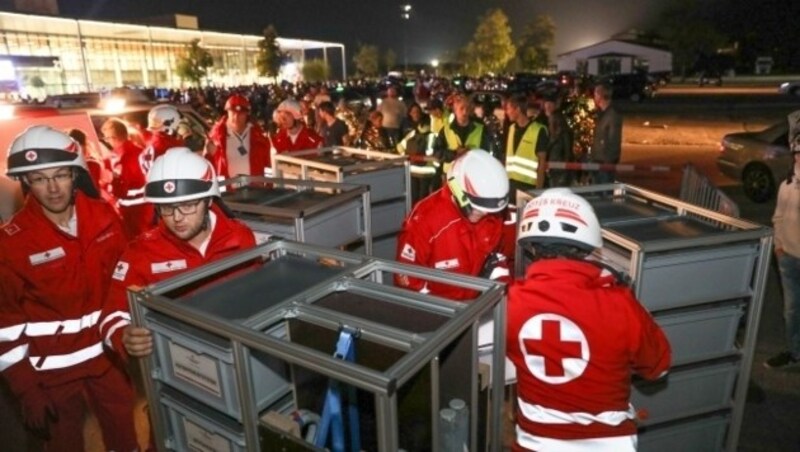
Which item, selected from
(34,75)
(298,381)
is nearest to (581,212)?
(298,381)

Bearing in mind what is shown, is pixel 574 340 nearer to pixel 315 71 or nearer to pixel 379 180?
pixel 379 180

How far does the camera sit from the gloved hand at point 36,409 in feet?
10.3

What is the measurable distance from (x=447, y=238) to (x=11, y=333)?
2.52 metres

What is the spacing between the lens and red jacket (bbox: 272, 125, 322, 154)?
7.94 m

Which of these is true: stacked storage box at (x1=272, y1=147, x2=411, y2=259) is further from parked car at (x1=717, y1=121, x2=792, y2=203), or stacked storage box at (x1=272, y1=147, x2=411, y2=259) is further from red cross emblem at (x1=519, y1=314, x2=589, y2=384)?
parked car at (x1=717, y1=121, x2=792, y2=203)

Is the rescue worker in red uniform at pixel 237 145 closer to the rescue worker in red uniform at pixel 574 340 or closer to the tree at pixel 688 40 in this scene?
the rescue worker in red uniform at pixel 574 340

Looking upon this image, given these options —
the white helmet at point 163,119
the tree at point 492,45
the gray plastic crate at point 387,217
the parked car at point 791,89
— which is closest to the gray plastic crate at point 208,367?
the gray plastic crate at point 387,217

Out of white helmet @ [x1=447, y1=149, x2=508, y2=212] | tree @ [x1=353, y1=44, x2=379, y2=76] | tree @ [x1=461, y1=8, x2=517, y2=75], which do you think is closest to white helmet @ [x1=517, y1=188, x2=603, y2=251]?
white helmet @ [x1=447, y1=149, x2=508, y2=212]

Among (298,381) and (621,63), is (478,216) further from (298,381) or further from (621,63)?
(621,63)

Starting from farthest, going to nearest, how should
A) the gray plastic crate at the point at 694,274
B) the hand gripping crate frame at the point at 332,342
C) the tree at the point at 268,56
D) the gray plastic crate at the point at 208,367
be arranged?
the tree at the point at 268,56, the gray plastic crate at the point at 694,274, the gray plastic crate at the point at 208,367, the hand gripping crate frame at the point at 332,342

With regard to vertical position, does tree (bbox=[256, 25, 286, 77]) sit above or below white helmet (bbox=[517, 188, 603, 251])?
above

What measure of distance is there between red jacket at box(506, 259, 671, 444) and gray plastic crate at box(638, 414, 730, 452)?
3.55ft

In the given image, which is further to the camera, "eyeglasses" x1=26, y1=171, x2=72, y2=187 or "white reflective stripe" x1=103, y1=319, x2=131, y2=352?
"eyeglasses" x1=26, y1=171, x2=72, y2=187

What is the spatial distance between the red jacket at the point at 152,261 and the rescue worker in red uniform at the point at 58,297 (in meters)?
0.61
